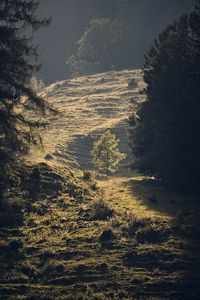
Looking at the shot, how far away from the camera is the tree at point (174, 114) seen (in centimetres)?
4210

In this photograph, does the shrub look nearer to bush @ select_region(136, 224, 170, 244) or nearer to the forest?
the forest

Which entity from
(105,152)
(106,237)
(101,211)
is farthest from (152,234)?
(105,152)

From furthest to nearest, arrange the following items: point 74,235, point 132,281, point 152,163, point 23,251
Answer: point 152,163, point 74,235, point 23,251, point 132,281

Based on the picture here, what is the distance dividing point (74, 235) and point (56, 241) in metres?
1.34

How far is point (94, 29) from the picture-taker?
521 ft

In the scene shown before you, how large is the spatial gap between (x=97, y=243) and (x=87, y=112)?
64.7 m

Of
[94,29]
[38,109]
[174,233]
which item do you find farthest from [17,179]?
[94,29]

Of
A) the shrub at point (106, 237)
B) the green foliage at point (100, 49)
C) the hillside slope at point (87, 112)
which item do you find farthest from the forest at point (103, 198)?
the green foliage at point (100, 49)

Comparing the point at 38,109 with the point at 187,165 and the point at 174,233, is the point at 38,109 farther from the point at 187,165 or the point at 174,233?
the point at 187,165

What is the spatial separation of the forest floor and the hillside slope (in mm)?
18292

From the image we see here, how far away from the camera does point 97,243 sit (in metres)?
28.8

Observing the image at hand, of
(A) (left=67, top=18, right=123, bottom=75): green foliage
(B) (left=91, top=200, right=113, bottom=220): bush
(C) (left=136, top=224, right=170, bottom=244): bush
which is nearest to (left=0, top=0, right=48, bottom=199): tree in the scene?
(B) (left=91, top=200, right=113, bottom=220): bush

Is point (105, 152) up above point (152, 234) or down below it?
above

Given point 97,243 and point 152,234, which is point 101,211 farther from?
point 152,234
